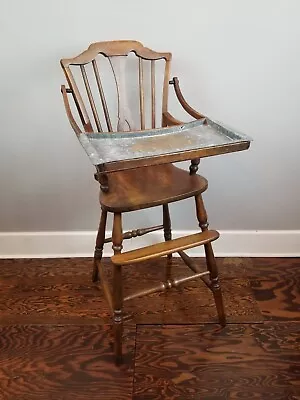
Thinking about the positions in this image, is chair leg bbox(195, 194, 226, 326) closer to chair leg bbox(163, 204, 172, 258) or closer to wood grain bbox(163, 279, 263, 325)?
wood grain bbox(163, 279, 263, 325)

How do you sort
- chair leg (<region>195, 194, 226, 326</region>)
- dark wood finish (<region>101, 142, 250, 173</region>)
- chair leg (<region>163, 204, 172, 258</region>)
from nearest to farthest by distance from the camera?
dark wood finish (<region>101, 142, 250, 173</region>), chair leg (<region>195, 194, 226, 326</region>), chair leg (<region>163, 204, 172, 258</region>)

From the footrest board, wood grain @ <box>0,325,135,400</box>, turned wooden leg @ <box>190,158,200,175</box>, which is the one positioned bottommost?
wood grain @ <box>0,325,135,400</box>

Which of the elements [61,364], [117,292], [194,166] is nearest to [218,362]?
[117,292]

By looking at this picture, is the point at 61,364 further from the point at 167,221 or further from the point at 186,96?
the point at 186,96

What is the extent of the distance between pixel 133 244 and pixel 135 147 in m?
0.75

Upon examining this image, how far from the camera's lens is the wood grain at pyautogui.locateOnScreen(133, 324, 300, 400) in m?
1.38

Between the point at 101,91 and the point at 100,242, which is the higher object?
the point at 101,91

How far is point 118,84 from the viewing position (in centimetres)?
167

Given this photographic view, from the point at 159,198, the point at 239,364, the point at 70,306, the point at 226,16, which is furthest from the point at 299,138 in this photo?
the point at 70,306

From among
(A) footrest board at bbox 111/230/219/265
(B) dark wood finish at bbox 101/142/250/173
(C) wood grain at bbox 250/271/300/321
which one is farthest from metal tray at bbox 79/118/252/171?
(C) wood grain at bbox 250/271/300/321

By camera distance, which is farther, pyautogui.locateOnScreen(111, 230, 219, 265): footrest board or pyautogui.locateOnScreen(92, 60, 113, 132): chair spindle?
pyautogui.locateOnScreen(92, 60, 113, 132): chair spindle

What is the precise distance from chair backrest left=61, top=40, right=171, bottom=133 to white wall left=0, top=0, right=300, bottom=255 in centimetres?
9

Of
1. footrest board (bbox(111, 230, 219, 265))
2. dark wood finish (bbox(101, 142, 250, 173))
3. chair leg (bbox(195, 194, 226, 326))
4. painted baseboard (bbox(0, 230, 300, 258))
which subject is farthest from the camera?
painted baseboard (bbox(0, 230, 300, 258))

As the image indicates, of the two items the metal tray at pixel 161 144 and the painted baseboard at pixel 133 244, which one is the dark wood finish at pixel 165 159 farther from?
the painted baseboard at pixel 133 244
